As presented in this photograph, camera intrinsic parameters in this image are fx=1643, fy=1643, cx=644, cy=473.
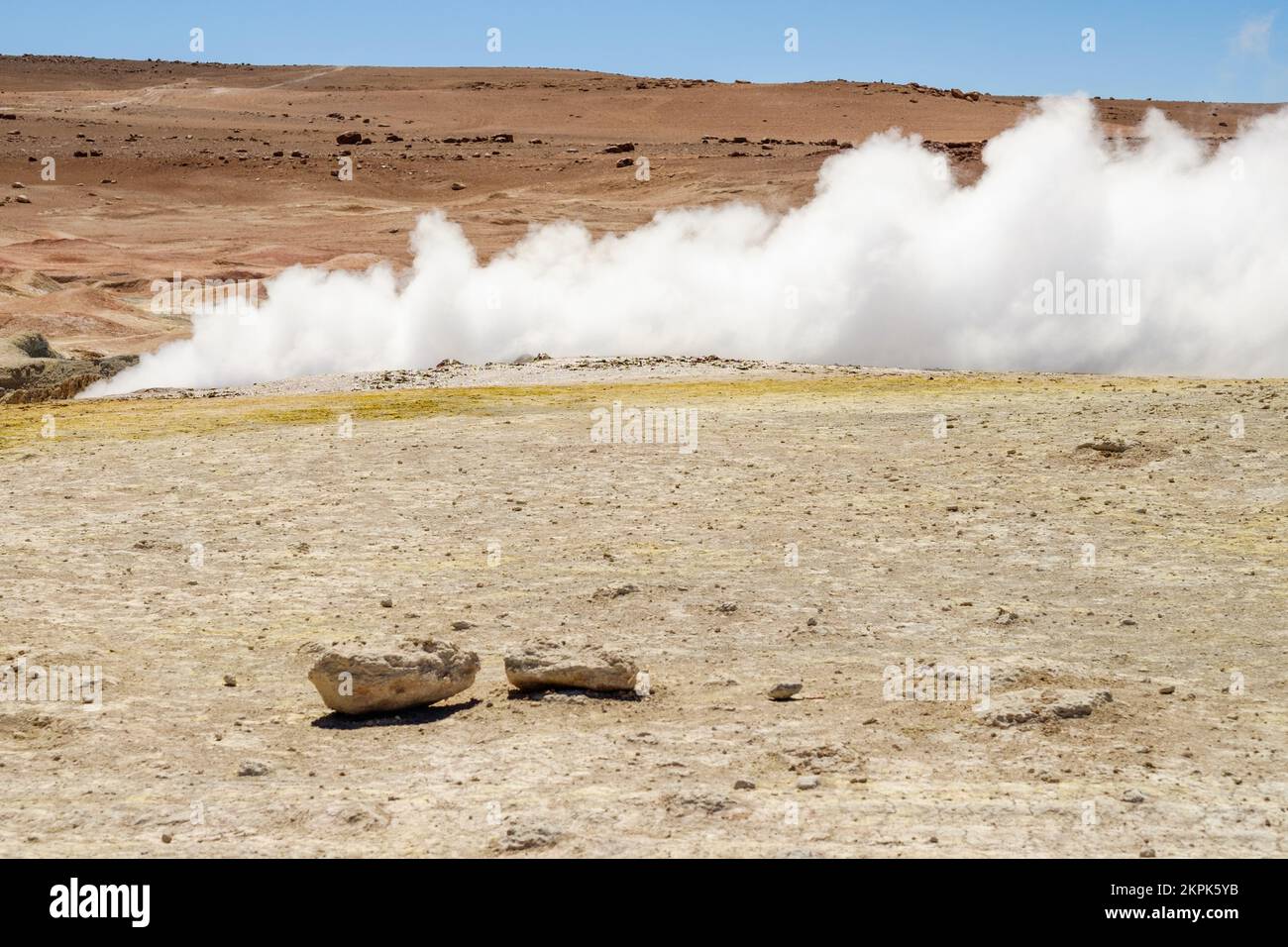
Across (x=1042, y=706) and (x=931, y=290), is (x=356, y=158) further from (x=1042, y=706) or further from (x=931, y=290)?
(x=1042, y=706)

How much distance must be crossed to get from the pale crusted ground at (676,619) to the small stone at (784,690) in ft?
0.48

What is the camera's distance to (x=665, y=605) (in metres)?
12.0

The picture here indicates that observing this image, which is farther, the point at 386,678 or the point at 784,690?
the point at 784,690

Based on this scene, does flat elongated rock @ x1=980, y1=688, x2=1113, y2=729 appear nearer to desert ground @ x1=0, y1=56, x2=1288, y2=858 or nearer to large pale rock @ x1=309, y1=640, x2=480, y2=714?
desert ground @ x1=0, y1=56, x2=1288, y2=858

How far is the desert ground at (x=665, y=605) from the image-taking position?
7582 millimetres

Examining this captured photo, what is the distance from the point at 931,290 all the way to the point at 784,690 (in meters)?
24.7

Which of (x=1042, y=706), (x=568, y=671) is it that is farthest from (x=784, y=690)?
(x=1042, y=706)

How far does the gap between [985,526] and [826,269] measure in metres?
20.4

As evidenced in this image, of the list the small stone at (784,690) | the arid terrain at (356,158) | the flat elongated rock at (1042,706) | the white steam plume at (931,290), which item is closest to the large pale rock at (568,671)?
the small stone at (784,690)

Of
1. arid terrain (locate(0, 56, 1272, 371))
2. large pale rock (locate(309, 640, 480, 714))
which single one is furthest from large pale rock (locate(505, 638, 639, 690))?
arid terrain (locate(0, 56, 1272, 371))

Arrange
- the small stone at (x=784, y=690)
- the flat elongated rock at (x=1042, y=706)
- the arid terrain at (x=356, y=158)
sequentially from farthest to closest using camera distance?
1. the arid terrain at (x=356, y=158)
2. the small stone at (x=784, y=690)
3. the flat elongated rock at (x=1042, y=706)

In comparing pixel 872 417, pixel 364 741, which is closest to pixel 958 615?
pixel 364 741

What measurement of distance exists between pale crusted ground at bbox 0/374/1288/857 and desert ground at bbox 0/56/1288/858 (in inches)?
1.6

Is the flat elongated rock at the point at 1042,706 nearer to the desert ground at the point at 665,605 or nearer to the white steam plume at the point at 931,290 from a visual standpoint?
the desert ground at the point at 665,605
